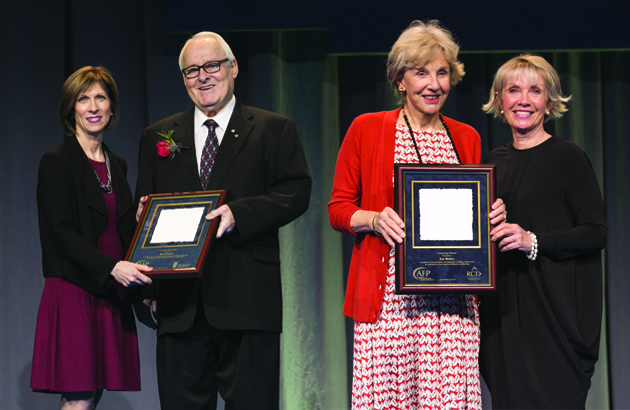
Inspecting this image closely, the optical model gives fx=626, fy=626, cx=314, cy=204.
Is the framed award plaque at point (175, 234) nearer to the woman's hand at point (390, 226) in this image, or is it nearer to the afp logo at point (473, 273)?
the woman's hand at point (390, 226)

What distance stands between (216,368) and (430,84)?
3.84 ft

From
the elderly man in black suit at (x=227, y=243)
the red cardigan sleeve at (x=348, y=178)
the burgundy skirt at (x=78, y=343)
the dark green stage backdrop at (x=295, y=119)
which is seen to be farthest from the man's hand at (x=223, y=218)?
the dark green stage backdrop at (x=295, y=119)

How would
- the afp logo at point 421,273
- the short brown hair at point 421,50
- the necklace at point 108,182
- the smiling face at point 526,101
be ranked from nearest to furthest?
the afp logo at point 421,273 → the short brown hair at point 421,50 → the smiling face at point 526,101 → the necklace at point 108,182

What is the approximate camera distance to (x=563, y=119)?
382 centimetres

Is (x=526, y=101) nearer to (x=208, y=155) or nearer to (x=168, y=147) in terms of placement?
(x=208, y=155)

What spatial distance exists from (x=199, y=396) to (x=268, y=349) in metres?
0.27

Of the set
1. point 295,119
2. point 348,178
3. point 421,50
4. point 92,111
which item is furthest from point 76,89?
point 295,119

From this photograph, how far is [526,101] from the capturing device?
2271mm

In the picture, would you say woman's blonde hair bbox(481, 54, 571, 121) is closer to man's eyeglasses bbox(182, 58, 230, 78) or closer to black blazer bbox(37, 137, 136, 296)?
man's eyeglasses bbox(182, 58, 230, 78)

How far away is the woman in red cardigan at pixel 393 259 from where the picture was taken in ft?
6.52

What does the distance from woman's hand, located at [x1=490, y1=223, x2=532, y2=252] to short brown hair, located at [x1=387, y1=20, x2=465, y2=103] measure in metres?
0.55

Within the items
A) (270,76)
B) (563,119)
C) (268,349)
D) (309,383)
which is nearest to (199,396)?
(268,349)

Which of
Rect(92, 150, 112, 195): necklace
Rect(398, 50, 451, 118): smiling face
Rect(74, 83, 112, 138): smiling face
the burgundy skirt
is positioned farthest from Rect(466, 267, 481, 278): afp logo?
Rect(74, 83, 112, 138): smiling face

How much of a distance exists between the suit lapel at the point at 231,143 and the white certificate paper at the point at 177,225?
12cm
